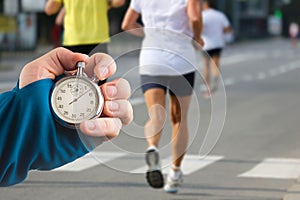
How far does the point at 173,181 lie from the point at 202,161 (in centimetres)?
205

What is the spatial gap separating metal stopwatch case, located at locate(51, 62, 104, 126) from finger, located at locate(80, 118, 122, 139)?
1.1 inches

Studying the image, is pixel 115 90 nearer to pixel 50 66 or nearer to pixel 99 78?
pixel 99 78

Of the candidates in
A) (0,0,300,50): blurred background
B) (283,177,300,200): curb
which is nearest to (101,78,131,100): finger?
(283,177,300,200): curb

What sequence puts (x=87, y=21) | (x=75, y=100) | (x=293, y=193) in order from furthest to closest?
(x=87, y=21) → (x=293, y=193) → (x=75, y=100)

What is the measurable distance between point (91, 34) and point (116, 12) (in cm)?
5292

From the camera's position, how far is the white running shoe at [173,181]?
25.8 ft

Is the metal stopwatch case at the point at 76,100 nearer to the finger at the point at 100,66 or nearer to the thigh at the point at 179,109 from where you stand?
the finger at the point at 100,66

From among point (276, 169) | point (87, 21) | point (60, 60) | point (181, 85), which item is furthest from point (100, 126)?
point (276, 169)

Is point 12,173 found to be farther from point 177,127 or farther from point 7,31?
point 7,31

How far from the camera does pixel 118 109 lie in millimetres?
3441

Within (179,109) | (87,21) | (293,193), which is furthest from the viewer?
(87,21)

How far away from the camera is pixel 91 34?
8234 mm

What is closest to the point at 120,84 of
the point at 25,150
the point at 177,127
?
the point at 25,150

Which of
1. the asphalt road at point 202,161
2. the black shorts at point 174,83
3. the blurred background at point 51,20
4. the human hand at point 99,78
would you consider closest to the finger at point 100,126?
the human hand at point 99,78
